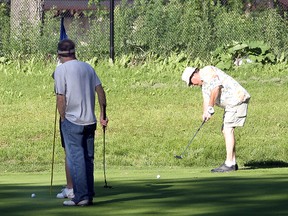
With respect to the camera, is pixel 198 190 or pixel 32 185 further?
pixel 32 185

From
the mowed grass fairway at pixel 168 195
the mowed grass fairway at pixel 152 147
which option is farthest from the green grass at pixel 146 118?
the mowed grass fairway at pixel 168 195

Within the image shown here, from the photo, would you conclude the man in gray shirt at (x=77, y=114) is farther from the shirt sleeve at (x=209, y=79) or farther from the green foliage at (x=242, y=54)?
the green foliage at (x=242, y=54)

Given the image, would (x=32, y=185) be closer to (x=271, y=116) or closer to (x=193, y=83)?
(x=193, y=83)

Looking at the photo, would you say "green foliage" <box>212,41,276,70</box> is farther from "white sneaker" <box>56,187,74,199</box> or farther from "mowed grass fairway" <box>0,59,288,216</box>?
"white sneaker" <box>56,187,74,199</box>

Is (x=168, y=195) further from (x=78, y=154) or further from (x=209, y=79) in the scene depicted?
(x=209, y=79)

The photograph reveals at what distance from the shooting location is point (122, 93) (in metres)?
23.3

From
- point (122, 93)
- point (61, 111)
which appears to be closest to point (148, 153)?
point (122, 93)

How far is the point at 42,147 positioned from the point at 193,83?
5307 mm

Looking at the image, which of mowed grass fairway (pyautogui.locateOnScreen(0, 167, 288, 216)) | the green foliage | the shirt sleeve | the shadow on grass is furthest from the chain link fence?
mowed grass fairway (pyautogui.locateOnScreen(0, 167, 288, 216))

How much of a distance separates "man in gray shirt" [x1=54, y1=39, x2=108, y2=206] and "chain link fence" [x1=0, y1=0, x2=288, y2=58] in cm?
1385

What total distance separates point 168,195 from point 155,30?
13800 millimetres

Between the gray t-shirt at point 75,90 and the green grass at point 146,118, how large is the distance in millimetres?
7227

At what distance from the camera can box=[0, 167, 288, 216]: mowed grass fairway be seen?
10.3 metres

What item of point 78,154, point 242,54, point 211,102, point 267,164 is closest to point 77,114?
point 78,154
